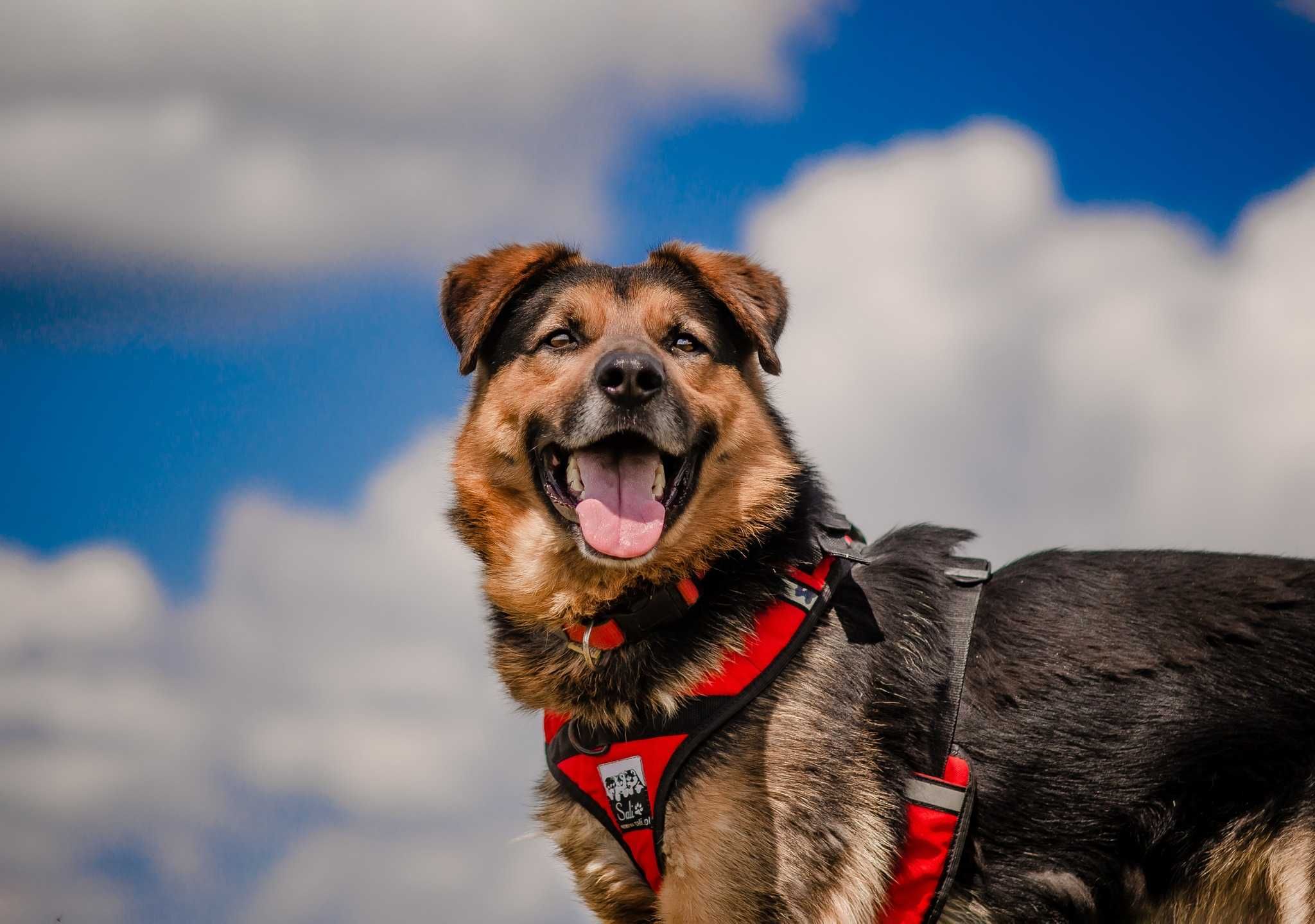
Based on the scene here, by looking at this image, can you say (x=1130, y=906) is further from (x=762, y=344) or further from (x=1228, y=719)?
(x=762, y=344)

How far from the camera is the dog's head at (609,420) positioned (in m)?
4.74

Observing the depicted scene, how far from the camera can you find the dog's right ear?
5.28m

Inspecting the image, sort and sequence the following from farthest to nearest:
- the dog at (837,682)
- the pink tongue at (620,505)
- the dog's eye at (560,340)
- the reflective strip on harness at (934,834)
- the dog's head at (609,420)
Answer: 1. the dog's eye at (560,340)
2. the dog's head at (609,420)
3. the pink tongue at (620,505)
4. the reflective strip on harness at (934,834)
5. the dog at (837,682)

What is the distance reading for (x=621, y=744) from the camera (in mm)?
4504

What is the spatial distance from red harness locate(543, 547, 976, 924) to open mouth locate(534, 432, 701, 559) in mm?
680

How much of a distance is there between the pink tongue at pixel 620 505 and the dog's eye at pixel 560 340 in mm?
677

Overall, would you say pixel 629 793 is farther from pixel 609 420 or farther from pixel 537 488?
pixel 609 420

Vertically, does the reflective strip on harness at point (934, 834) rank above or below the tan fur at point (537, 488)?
below

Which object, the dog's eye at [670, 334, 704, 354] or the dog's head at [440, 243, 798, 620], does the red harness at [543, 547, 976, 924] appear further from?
the dog's eye at [670, 334, 704, 354]

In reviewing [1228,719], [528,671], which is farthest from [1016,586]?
[528,671]

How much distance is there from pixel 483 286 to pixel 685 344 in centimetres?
108

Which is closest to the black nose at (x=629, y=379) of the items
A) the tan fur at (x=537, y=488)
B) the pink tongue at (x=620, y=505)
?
the tan fur at (x=537, y=488)

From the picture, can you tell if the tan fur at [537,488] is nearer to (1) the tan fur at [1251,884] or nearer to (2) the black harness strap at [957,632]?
(2) the black harness strap at [957,632]

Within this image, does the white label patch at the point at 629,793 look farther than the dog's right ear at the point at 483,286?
No
